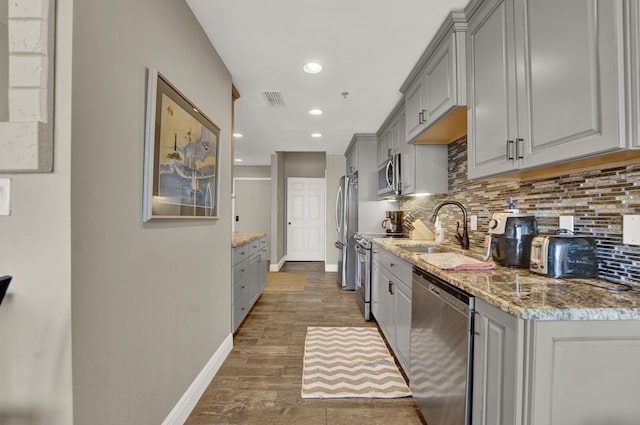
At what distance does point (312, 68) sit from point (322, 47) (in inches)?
12.6

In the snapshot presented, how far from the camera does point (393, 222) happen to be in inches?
168

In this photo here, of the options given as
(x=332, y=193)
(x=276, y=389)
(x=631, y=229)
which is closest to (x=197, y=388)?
(x=276, y=389)

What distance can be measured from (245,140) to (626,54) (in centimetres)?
478

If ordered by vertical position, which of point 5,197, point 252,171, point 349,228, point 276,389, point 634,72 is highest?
point 252,171

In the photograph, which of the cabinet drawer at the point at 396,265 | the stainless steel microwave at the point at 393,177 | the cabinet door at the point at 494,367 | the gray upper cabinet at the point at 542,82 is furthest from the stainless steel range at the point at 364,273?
the cabinet door at the point at 494,367

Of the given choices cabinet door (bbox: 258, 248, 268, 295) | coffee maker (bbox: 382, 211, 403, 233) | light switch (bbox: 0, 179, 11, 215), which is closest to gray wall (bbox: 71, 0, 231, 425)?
light switch (bbox: 0, 179, 11, 215)

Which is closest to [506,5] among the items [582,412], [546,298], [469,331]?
[546,298]

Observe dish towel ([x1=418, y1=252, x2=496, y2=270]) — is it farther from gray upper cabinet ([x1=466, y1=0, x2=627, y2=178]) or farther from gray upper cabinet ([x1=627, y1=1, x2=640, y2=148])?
gray upper cabinet ([x1=627, y1=1, x2=640, y2=148])

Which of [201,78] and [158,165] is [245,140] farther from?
[158,165]

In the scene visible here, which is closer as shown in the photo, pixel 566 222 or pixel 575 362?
pixel 575 362

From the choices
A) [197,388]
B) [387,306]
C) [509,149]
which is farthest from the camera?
[387,306]

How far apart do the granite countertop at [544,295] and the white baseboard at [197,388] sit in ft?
5.19

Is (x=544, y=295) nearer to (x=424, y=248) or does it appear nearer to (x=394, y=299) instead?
(x=394, y=299)

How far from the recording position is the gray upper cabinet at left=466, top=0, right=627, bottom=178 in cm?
99
